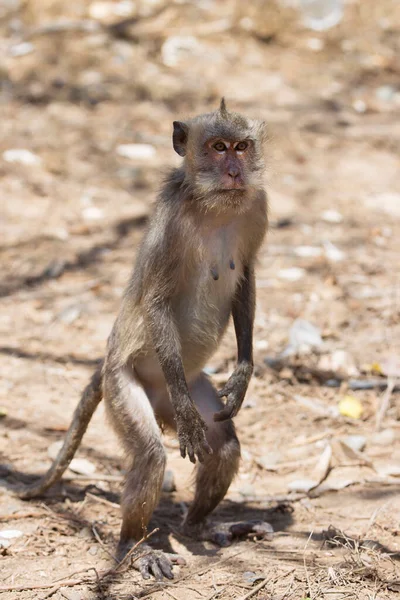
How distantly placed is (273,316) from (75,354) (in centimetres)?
167

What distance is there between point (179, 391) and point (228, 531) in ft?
3.38

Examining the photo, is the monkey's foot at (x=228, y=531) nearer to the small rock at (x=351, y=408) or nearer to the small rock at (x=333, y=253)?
the small rock at (x=351, y=408)

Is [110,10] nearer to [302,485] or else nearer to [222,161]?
[222,161]

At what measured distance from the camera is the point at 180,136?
4.46m

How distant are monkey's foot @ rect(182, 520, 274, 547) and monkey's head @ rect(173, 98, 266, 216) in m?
1.78

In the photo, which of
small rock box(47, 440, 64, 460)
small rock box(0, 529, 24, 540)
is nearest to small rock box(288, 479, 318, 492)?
small rock box(47, 440, 64, 460)

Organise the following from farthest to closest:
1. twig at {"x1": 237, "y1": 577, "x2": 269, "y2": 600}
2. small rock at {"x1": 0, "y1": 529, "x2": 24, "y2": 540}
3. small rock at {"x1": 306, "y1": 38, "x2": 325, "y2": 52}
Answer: small rock at {"x1": 306, "y1": 38, "x2": 325, "y2": 52}, small rock at {"x1": 0, "y1": 529, "x2": 24, "y2": 540}, twig at {"x1": 237, "y1": 577, "x2": 269, "y2": 600}

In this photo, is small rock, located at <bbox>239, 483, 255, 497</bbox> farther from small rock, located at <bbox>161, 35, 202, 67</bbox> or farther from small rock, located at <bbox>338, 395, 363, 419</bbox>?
small rock, located at <bbox>161, 35, 202, 67</bbox>

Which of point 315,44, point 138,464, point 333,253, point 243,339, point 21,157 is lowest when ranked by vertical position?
point 138,464

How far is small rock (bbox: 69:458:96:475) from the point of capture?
5363 millimetres

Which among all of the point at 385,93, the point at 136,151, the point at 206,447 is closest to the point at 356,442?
the point at 206,447

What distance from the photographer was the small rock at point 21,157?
8977 millimetres

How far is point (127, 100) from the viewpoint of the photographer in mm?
10430

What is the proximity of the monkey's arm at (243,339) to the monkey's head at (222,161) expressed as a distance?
0.54 metres
